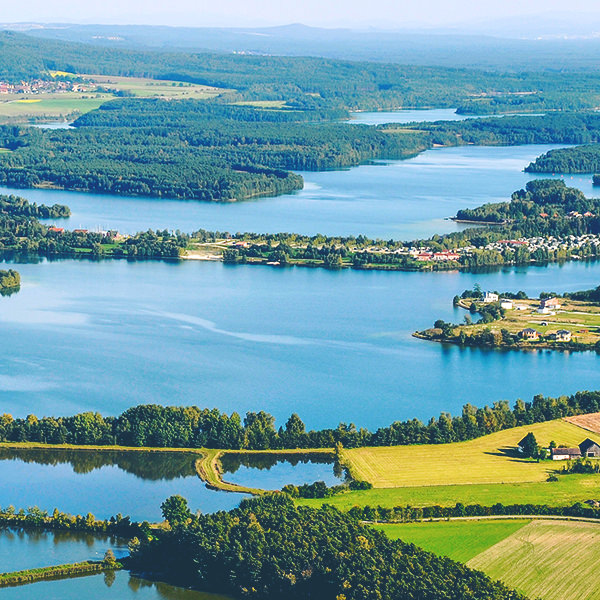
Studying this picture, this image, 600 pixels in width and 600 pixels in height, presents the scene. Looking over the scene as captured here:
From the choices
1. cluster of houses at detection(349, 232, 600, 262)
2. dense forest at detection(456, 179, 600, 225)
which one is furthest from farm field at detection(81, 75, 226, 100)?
cluster of houses at detection(349, 232, 600, 262)

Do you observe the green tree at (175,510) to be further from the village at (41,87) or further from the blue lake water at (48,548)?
the village at (41,87)

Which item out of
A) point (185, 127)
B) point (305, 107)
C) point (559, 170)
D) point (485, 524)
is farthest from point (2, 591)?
point (305, 107)

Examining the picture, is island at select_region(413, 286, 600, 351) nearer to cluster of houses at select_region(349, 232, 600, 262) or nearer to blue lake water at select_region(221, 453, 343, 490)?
cluster of houses at select_region(349, 232, 600, 262)

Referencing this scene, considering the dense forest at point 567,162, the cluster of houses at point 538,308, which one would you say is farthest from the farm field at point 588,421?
the dense forest at point 567,162

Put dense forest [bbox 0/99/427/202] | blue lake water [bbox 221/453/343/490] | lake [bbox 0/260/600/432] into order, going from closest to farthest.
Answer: blue lake water [bbox 221/453/343/490], lake [bbox 0/260/600/432], dense forest [bbox 0/99/427/202]

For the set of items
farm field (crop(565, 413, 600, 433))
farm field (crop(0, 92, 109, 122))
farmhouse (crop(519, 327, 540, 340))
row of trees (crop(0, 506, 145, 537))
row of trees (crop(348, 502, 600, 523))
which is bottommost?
farm field (crop(0, 92, 109, 122))
